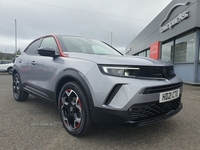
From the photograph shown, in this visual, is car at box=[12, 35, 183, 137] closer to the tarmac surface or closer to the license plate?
the license plate

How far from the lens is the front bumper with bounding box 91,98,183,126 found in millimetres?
1897

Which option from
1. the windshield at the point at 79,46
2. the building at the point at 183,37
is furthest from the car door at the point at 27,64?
the building at the point at 183,37

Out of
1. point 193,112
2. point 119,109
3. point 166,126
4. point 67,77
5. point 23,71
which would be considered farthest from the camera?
point 23,71

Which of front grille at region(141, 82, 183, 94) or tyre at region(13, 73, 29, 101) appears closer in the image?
front grille at region(141, 82, 183, 94)

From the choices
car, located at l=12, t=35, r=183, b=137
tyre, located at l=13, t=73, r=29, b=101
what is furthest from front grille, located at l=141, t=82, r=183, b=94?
tyre, located at l=13, t=73, r=29, b=101

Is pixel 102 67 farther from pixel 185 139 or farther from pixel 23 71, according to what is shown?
pixel 23 71

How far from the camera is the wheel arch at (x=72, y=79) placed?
2078 millimetres

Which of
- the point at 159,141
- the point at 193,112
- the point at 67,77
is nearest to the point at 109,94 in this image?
the point at 67,77

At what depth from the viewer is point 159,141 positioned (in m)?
2.23

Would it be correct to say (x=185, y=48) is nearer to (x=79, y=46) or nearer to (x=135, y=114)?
(x=79, y=46)

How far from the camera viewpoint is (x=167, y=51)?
12242mm

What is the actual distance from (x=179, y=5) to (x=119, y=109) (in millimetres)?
9826

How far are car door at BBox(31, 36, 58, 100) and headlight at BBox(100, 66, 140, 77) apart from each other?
40.5 inches

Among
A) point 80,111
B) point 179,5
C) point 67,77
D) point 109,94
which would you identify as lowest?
point 80,111
